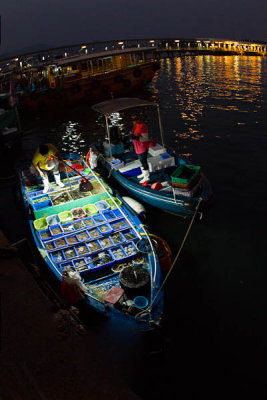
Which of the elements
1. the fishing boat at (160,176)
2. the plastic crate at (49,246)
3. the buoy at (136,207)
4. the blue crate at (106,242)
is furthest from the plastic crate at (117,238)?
the fishing boat at (160,176)

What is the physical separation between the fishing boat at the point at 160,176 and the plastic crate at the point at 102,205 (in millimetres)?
1739

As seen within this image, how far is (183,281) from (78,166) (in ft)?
24.6

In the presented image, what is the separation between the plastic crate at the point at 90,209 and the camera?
970 centimetres

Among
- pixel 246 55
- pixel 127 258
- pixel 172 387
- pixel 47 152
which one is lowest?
pixel 172 387

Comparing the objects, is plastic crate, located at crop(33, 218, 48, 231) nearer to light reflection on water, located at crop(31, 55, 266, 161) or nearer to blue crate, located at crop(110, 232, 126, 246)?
blue crate, located at crop(110, 232, 126, 246)

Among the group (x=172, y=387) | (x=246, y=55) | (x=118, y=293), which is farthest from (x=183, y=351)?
(x=246, y=55)

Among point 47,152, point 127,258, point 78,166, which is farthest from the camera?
point 78,166

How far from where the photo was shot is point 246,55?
213 ft

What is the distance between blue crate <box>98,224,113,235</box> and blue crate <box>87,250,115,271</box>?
0.78 meters

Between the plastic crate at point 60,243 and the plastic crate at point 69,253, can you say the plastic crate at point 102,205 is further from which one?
the plastic crate at point 69,253

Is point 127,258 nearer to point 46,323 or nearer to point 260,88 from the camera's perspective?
point 46,323

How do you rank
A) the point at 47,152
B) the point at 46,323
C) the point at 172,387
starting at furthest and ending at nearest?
the point at 47,152, the point at 172,387, the point at 46,323

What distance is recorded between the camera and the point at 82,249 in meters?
8.09

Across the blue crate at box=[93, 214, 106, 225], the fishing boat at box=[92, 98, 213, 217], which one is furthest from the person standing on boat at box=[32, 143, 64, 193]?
the fishing boat at box=[92, 98, 213, 217]
